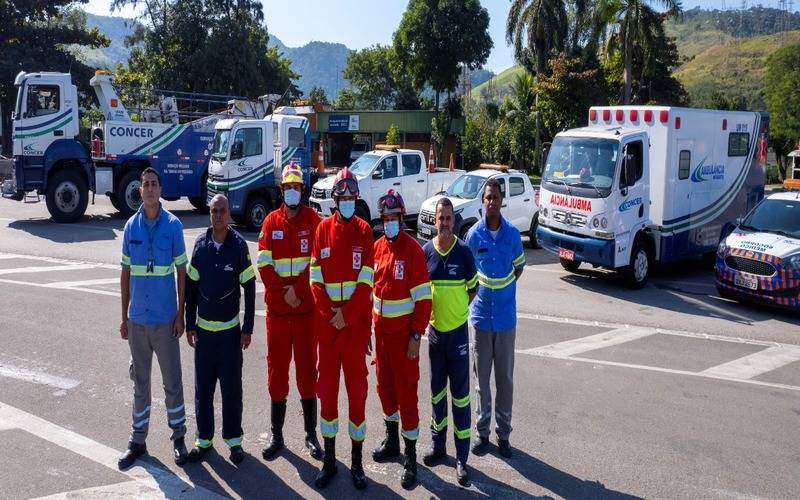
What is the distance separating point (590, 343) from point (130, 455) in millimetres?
5685

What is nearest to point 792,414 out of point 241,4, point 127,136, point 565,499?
point 565,499

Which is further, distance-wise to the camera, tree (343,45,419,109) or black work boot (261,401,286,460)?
tree (343,45,419,109)

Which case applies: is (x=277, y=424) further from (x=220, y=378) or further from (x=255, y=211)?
(x=255, y=211)

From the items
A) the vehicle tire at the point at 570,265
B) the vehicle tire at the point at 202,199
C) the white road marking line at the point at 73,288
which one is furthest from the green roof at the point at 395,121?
the white road marking line at the point at 73,288

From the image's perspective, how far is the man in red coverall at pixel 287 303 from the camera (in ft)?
17.4

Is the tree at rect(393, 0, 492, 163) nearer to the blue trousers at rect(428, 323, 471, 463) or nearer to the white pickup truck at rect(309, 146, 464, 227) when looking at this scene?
the white pickup truck at rect(309, 146, 464, 227)

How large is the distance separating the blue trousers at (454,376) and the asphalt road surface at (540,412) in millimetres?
335

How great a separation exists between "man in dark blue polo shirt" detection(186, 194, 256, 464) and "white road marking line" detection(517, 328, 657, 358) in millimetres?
4011

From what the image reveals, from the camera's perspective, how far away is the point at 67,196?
18594mm

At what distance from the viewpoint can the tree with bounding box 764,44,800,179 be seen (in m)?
52.5

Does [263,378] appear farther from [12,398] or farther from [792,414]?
[792,414]

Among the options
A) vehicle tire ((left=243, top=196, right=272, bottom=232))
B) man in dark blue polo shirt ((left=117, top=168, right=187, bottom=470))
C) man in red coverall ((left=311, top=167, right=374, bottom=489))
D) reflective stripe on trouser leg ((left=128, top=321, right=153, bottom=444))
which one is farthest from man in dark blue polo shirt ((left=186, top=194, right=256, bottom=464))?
vehicle tire ((left=243, top=196, right=272, bottom=232))

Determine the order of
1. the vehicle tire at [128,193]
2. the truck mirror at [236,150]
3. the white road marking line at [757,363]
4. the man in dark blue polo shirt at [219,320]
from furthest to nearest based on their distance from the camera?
the vehicle tire at [128,193]
the truck mirror at [236,150]
the white road marking line at [757,363]
the man in dark blue polo shirt at [219,320]

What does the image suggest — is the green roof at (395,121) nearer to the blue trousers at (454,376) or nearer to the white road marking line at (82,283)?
the white road marking line at (82,283)
